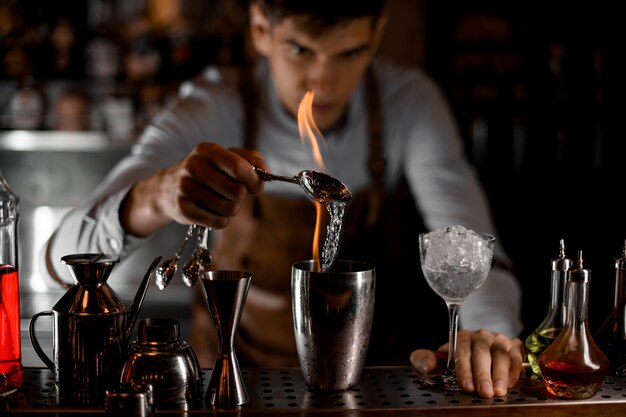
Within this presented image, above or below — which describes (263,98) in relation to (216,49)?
below

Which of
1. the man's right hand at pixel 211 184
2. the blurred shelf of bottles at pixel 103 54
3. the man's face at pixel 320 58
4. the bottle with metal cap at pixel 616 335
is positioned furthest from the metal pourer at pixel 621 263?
the blurred shelf of bottles at pixel 103 54

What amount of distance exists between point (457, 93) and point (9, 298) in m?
2.72

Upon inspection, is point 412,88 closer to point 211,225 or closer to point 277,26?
point 277,26

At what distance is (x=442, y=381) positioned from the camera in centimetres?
139

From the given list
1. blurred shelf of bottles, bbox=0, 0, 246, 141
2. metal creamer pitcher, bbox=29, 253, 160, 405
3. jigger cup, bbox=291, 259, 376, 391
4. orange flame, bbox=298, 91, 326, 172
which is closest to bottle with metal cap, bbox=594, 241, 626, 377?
jigger cup, bbox=291, 259, 376, 391

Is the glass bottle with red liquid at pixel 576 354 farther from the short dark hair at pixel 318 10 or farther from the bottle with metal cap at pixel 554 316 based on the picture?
the short dark hair at pixel 318 10

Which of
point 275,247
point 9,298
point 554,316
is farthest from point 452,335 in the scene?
point 275,247

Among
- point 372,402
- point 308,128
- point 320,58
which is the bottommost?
point 372,402

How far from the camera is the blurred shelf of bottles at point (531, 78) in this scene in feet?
10.0

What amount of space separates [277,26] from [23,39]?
2294 mm

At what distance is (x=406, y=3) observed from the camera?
3809 millimetres

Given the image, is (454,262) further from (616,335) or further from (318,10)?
(318,10)

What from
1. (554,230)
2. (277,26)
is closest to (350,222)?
(277,26)

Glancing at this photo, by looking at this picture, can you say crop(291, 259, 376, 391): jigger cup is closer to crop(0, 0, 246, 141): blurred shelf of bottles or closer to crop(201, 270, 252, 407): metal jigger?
crop(201, 270, 252, 407): metal jigger
